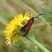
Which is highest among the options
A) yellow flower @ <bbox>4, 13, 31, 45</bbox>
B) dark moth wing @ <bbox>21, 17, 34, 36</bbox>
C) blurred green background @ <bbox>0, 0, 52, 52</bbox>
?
blurred green background @ <bbox>0, 0, 52, 52</bbox>

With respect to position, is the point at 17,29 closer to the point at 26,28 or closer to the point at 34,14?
the point at 26,28

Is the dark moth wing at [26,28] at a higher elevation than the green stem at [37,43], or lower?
higher

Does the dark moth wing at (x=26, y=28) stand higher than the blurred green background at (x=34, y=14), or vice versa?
the blurred green background at (x=34, y=14)

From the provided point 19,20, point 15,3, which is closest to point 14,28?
point 19,20

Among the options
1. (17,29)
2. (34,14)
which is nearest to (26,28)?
(17,29)

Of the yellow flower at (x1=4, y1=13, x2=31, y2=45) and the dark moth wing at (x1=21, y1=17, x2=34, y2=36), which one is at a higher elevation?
the dark moth wing at (x1=21, y1=17, x2=34, y2=36)

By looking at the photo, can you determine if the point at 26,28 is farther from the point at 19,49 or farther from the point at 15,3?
the point at 15,3

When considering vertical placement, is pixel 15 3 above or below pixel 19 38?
above

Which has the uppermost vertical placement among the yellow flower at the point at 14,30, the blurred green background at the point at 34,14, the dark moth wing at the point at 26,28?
Result: the blurred green background at the point at 34,14
